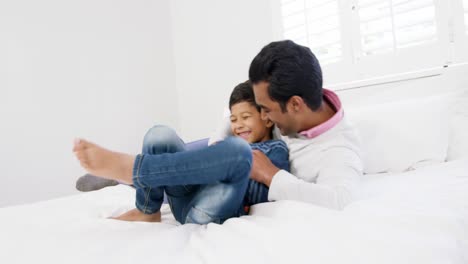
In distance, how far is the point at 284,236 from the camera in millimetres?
608

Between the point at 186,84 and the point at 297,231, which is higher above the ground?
the point at 186,84

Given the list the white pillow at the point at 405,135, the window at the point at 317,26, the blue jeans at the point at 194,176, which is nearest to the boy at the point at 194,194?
the blue jeans at the point at 194,176

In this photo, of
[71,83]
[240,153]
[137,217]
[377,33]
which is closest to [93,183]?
[71,83]

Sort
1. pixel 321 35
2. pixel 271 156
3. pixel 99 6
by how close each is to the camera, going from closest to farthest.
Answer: pixel 271 156
pixel 321 35
pixel 99 6

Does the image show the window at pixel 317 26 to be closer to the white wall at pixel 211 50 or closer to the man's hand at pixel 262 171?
the white wall at pixel 211 50

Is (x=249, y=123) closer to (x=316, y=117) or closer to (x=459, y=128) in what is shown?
(x=316, y=117)

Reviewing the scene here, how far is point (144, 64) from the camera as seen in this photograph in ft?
8.86

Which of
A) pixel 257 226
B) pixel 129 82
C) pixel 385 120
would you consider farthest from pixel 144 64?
pixel 257 226

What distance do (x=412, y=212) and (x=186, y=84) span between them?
2.26 metres

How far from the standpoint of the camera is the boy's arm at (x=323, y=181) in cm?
76

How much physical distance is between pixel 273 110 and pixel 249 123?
142 millimetres

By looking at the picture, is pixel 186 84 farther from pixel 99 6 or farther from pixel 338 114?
pixel 338 114

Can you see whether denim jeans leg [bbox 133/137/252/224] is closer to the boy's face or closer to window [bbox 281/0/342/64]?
the boy's face

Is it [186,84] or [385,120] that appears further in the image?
[186,84]
